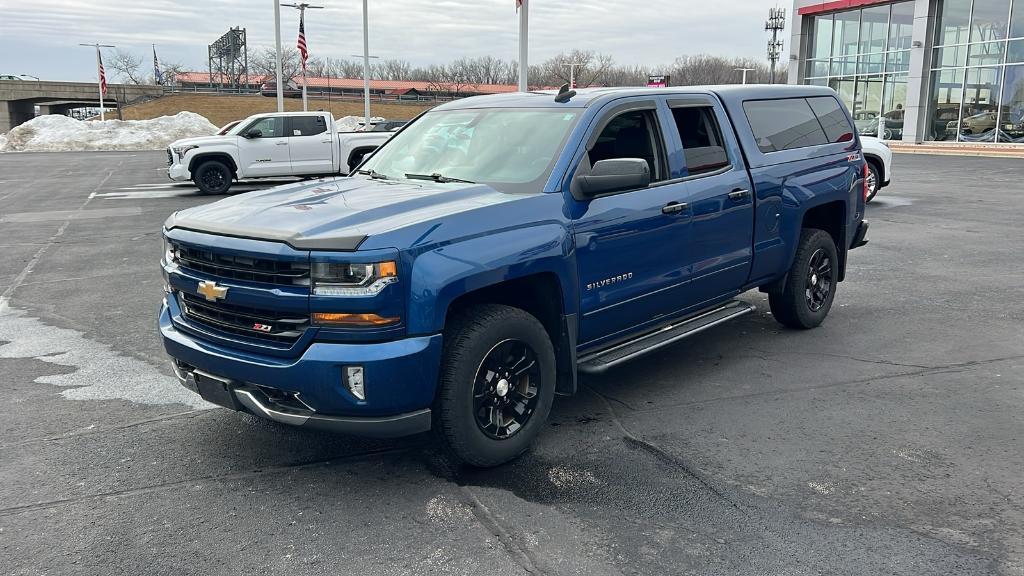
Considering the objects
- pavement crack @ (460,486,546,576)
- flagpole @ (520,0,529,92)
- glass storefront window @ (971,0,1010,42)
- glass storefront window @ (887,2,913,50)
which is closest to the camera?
pavement crack @ (460,486,546,576)

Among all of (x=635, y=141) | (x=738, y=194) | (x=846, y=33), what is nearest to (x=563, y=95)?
(x=635, y=141)

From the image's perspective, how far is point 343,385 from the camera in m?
3.57

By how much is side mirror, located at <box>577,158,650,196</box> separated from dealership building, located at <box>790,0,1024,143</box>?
34408 millimetres

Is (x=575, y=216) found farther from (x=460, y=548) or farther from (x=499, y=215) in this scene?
(x=460, y=548)

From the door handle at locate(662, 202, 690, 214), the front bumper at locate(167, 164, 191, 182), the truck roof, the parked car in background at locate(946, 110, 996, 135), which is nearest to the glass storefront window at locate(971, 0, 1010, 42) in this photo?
the parked car in background at locate(946, 110, 996, 135)

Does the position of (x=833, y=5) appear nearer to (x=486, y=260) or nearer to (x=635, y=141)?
(x=635, y=141)

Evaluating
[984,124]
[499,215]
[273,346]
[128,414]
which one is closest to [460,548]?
[273,346]

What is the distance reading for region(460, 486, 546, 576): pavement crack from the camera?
3.26 meters

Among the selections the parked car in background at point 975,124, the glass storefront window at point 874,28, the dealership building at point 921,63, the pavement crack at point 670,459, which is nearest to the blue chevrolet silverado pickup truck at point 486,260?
the pavement crack at point 670,459

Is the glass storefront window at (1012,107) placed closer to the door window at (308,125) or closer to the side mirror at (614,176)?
the door window at (308,125)

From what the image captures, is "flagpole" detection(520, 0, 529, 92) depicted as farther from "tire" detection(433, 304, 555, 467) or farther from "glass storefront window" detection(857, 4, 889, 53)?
"glass storefront window" detection(857, 4, 889, 53)

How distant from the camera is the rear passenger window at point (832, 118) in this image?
22.3 feet

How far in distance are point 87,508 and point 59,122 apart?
5141 centimetres

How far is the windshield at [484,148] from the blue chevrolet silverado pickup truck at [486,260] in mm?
16
